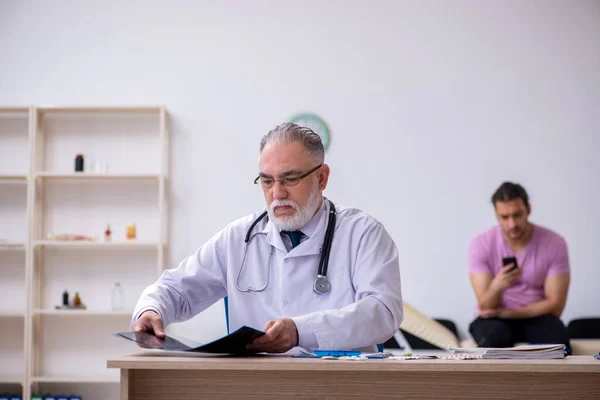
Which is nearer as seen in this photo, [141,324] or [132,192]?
[141,324]

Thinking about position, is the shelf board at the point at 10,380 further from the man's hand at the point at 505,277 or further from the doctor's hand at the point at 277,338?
the doctor's hand at the point at 277,338

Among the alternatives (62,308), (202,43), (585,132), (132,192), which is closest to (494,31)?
(585,132)

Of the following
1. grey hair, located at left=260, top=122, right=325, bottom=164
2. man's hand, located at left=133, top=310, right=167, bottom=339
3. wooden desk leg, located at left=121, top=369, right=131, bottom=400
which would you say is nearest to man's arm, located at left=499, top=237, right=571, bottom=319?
grey hair, located at left=260, top=122, right=325, bottom=164

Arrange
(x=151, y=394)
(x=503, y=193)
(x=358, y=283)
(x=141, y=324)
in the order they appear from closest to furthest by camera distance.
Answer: (x=151, y=394), (x=141, y=324), (x=358, y=283), (x=503, y=193)

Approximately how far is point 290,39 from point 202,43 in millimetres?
608

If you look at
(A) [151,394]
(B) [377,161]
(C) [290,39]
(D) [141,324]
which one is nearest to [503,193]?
(B) [377,161]

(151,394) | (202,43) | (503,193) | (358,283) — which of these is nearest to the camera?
(151,394)

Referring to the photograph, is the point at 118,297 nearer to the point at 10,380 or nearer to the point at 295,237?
the point at 10,380

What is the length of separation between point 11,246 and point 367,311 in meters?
3.67

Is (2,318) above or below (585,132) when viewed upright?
below

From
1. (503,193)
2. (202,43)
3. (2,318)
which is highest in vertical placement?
(202,43)

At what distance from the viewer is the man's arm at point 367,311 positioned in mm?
1928

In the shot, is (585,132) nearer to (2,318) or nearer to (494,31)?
(494,31)

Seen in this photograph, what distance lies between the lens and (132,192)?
521cm
